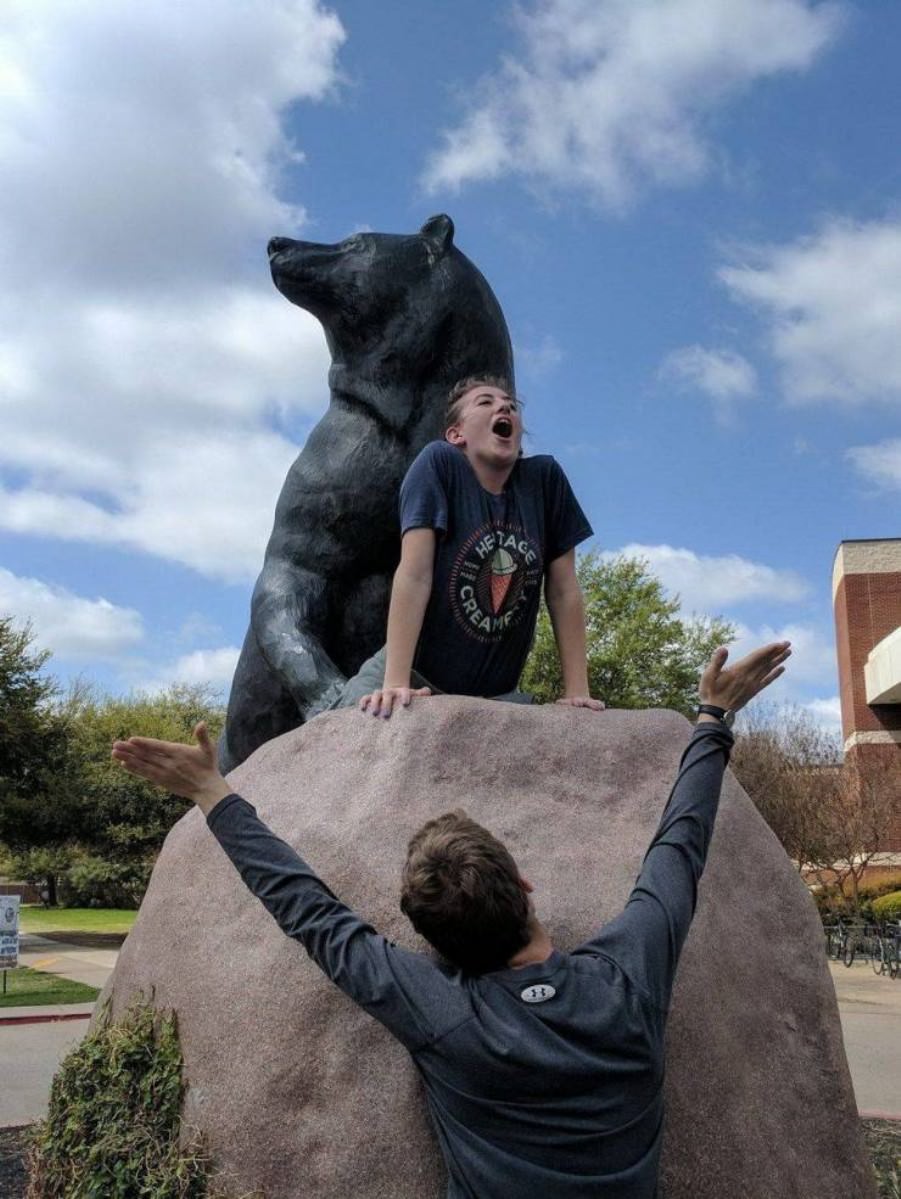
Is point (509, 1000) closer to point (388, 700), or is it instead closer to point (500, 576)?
point (388, 700)

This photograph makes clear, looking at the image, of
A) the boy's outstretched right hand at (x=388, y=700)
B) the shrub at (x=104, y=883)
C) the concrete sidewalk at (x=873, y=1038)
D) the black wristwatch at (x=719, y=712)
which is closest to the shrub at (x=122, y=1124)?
the boy's outstretched right hand at (x=388, y=700)

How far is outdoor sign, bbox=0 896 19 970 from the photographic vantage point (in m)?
14.8

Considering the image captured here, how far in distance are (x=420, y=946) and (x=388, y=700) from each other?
76 centimetres

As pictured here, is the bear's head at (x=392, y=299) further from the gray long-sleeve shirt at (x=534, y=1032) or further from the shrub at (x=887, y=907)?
the shrub at (x=887, y=907)

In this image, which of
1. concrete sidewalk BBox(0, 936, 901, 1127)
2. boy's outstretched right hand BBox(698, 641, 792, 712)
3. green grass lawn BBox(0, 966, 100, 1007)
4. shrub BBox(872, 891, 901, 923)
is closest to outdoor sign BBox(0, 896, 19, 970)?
green grass lawn BBox(0, 966, 100, 1007)

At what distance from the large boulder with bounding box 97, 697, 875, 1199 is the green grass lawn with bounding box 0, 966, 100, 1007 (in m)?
12.3

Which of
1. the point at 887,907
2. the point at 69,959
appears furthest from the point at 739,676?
the point at 887,907

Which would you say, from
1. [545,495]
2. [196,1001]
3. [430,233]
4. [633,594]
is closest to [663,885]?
[196,1001]

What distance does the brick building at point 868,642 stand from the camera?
33.4 meters

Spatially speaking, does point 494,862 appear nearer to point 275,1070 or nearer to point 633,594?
point 275,1070

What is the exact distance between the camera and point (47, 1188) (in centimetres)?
299

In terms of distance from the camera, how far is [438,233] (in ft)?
16.4

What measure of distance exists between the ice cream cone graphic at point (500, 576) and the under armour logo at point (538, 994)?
165cm

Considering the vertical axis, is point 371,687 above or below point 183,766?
above
